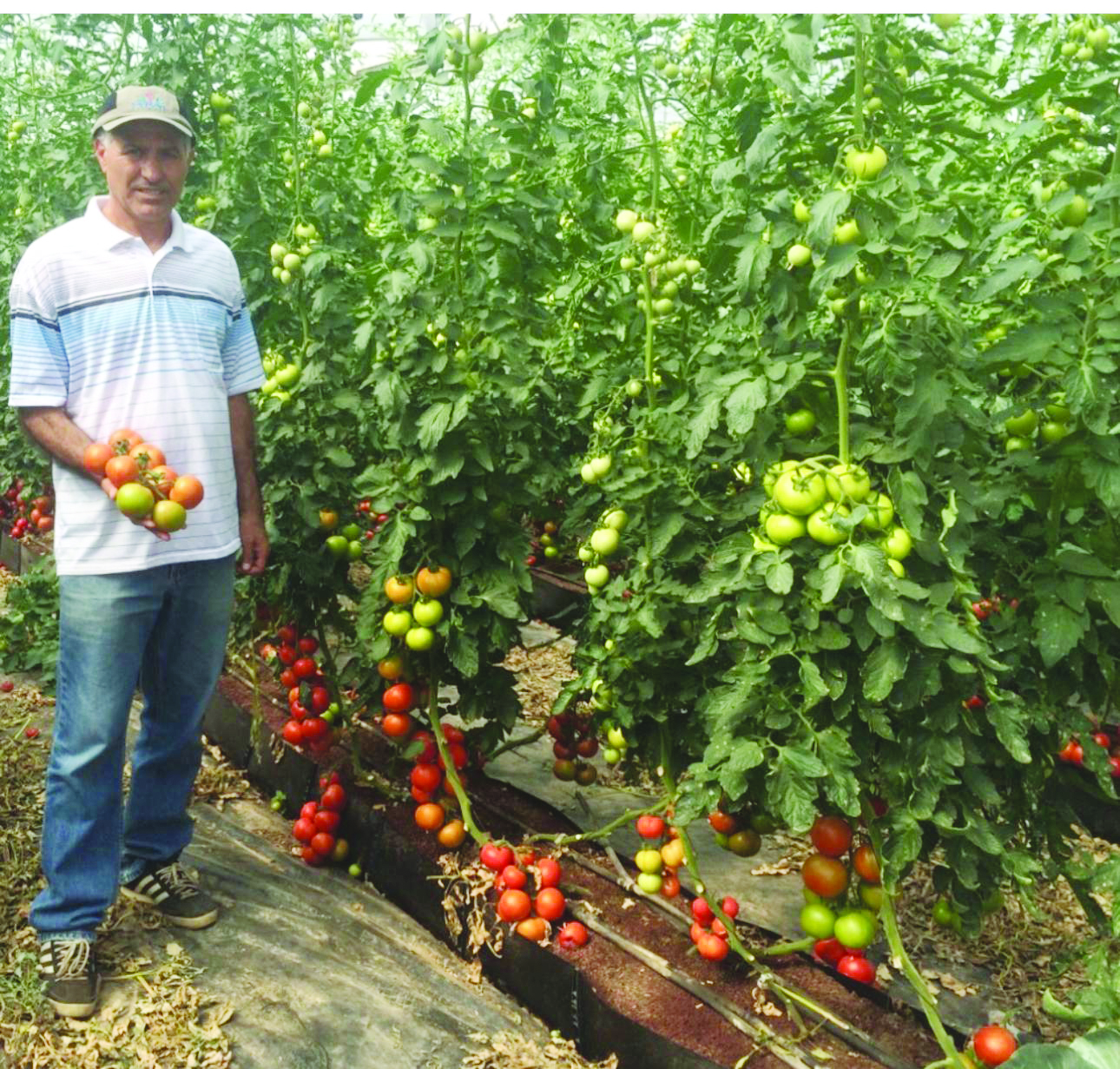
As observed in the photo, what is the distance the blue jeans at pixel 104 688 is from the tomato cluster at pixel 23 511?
114 inches

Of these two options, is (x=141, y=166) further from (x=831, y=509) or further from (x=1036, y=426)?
(x=1036, y=426)

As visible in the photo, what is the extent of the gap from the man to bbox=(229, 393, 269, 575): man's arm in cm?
16

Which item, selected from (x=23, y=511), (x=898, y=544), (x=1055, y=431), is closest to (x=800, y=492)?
(x=898, y=544)

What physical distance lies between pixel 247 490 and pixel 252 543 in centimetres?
13

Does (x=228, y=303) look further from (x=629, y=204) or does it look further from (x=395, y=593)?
(x=629, y=204)

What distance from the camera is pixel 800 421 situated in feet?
6.73

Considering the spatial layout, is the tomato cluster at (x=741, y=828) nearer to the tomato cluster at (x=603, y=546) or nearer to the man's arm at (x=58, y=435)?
the tomato cluster at (x=603, y=546)

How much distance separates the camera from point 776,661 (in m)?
1.96

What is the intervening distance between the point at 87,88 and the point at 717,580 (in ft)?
9.23

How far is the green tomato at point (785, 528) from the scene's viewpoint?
1829 mm

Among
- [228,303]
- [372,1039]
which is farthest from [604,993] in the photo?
[228,303]

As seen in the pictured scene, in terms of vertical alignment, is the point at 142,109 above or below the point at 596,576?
above

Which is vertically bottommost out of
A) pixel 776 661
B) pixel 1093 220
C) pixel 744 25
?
pixel 776 661

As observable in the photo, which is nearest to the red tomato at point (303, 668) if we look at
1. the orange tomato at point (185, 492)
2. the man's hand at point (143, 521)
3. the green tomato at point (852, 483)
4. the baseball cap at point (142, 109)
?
the man's hand at point (143, 521)
